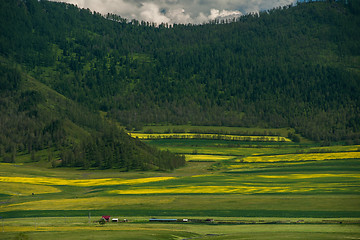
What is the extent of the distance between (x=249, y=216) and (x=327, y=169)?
9290 centimetres

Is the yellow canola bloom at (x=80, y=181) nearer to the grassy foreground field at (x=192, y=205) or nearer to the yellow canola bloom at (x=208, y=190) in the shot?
the grassy foreground field at (x=192, y=205)

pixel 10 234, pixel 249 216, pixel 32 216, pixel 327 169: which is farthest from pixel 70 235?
pixel 327 169

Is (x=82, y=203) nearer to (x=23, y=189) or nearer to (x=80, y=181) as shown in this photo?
(x=23, y=189)

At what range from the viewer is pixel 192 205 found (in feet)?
396

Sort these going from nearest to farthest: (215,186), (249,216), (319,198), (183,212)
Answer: (249,216)
(183,212)
(319,198)
(215,186)

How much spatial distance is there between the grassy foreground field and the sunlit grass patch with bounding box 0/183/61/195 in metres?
0.29

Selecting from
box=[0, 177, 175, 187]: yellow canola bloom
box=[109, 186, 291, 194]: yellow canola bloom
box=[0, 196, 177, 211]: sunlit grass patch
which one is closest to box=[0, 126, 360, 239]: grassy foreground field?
box=[109, 186, 291, 194]: yellow canola bloom

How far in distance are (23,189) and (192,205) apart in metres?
66.2

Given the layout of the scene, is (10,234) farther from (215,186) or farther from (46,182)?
(46,182)

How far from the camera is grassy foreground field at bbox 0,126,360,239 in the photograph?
9138cm

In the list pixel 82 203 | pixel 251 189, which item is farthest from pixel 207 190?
Answer: pixel 82 203

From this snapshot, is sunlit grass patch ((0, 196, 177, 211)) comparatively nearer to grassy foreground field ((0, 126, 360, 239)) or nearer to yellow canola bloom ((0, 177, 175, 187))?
grassy foreground field ((0, 126, 360, 239))

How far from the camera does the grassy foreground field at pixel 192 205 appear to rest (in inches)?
3597

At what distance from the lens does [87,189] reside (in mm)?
165875
